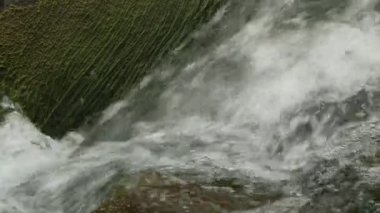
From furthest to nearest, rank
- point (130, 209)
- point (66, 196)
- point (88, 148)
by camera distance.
Result: point (88, 148) → point (66, 196) → point (130, 209)

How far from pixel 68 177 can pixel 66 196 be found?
0.68 ft

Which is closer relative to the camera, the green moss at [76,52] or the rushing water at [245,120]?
the rushing water at [245,120]

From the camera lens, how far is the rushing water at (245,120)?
17.1ft

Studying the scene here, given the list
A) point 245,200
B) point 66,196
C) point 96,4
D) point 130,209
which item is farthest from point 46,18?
point 245,200

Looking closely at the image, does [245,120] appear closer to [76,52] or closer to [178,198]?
[178,198]

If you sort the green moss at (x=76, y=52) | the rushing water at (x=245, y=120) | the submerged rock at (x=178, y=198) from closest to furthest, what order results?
the submerged rock at (x=178, y=198) → the rushing water at (x=245, y=120) → the green moss at (x=76, y=52)

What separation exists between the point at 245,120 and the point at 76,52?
64.0 inches

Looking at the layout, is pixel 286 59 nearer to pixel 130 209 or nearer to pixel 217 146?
pixel 217 146

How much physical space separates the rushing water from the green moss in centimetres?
17

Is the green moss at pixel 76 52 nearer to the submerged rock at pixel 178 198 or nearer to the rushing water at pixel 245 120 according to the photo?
the rushing water at pixel 245 120

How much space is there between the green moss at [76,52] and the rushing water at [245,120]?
17 cm

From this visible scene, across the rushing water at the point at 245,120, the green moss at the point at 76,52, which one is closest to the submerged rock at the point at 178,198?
the rushing water at the point at 245,120

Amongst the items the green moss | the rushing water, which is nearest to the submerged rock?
the rushing water

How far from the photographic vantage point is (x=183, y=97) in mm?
5902
